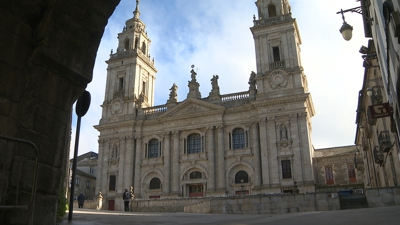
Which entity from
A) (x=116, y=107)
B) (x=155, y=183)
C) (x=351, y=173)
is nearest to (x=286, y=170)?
(x=351, y=173)

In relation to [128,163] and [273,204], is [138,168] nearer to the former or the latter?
[128,163]

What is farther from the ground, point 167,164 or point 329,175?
point 167,164

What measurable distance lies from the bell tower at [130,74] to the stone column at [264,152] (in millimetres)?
16648

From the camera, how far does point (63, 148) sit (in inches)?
164

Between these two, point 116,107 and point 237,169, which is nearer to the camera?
point 237,169

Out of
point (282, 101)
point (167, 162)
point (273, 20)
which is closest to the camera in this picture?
point (282, 101)

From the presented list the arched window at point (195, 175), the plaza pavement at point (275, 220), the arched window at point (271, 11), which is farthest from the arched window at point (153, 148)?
the plaza pavement at point (275, 220)

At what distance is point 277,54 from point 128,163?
69.9 ft

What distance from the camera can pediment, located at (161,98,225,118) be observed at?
39219 mm

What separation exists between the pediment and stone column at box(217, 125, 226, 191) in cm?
225

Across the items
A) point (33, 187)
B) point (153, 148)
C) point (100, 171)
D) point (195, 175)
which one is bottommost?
point (33, 187)

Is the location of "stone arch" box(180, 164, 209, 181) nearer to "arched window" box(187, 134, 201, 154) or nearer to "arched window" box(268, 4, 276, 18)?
"arched window" box(187, 134, 201, 154)

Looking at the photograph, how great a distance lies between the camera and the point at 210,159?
37812 millimetres

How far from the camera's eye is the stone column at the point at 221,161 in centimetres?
3647
